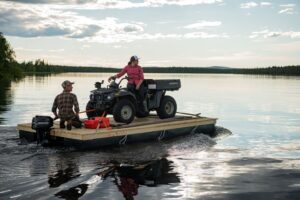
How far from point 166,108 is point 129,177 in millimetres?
6653

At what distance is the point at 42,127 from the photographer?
1200cm

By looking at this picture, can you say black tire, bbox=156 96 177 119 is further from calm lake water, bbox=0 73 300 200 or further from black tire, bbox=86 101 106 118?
black tire, bbox=86 101 106 118

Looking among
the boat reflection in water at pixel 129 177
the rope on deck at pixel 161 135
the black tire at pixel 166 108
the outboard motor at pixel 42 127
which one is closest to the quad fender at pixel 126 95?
the rope on deck at pixel 161 135

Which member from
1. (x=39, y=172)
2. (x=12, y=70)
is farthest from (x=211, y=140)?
(x=12, y=70)

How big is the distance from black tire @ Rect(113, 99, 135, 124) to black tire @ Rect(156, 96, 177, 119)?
5.79 feet

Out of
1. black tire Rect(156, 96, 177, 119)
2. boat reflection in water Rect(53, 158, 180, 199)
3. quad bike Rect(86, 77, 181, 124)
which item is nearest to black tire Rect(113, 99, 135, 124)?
quad bike Rect(86, 77, 181, 124)

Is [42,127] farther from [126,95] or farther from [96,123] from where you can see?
[126,95]

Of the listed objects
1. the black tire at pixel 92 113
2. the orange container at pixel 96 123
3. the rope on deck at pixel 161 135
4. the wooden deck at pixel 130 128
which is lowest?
the rope on deck at pixel 161 135

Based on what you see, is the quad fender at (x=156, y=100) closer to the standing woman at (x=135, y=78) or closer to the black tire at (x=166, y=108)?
the black tire at (x=166, y=108)

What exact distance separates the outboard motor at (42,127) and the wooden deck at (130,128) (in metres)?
0.17

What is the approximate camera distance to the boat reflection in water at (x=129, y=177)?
25.7ft

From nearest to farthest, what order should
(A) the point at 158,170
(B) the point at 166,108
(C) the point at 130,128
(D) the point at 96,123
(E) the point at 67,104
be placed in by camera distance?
(A) the point at 158,170
(E) the point at 67,104
(D) the point at 96,123
(C) the point at 130,128
(B) the point at 166,108

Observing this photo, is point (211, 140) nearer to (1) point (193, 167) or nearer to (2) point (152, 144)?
(2) point (152, 144)

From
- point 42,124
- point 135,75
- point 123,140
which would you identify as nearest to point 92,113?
point 135,75
